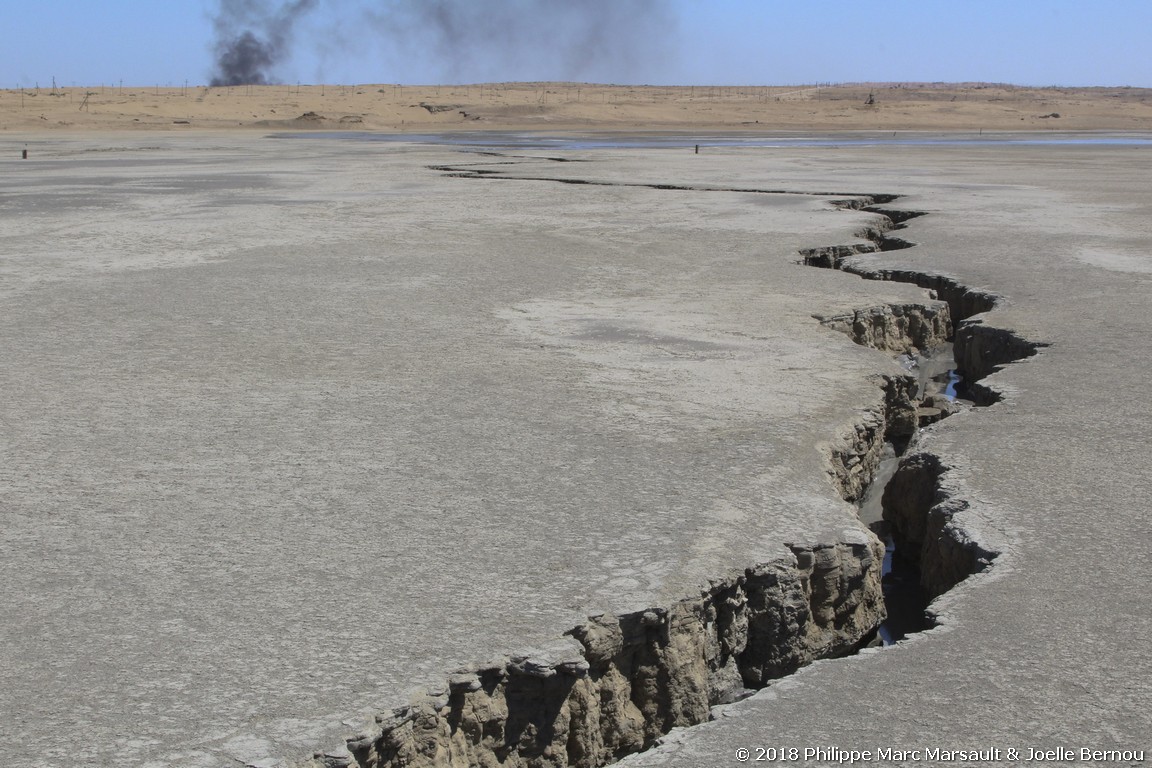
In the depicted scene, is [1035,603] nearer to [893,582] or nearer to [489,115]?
[893,582]

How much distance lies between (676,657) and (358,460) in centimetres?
183

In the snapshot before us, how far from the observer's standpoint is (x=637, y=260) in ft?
35.0

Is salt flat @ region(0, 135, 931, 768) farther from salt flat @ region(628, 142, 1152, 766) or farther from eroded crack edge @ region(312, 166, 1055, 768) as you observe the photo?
salt flat @ region(628, 142, 1152, 766)

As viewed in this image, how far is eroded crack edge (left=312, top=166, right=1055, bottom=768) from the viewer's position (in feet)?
10.3

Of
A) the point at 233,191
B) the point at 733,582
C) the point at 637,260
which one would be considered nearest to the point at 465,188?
the point at 233,191

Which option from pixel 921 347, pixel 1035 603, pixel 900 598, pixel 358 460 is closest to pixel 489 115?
pixel 921 347

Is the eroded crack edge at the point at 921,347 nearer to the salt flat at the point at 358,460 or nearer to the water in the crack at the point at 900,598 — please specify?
the water in the crack at the point at 900,598

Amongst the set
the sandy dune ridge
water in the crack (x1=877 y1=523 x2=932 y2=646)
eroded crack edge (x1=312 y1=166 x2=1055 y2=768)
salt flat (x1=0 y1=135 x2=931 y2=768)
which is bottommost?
water in the crack (x1=877 y1=523 x2=932 y2=646)

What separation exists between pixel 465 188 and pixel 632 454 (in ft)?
44.8

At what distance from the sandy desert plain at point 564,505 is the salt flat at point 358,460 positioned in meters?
0.02

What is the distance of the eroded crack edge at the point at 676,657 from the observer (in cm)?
313

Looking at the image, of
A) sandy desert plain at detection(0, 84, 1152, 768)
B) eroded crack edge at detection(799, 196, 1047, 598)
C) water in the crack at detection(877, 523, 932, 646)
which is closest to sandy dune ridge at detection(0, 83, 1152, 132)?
eroded crack edge at detection(799, 196, 1047, 598)

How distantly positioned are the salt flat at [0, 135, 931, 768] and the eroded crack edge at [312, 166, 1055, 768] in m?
0.07

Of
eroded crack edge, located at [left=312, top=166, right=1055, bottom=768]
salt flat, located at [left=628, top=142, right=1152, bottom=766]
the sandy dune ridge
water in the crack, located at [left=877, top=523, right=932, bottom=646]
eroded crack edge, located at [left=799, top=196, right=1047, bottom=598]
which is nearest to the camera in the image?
salt flat, located at [left=628, top=142, right=1152, bottom=766]
